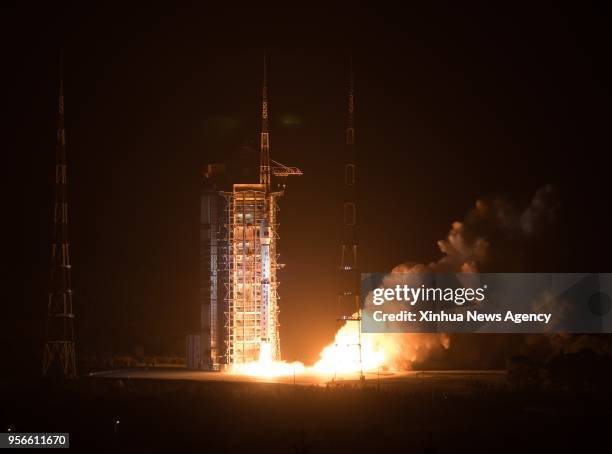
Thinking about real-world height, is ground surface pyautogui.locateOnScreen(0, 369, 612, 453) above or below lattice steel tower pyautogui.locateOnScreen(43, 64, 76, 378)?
below

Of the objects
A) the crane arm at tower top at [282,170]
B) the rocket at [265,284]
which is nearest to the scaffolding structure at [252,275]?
the rocket at [265,284]

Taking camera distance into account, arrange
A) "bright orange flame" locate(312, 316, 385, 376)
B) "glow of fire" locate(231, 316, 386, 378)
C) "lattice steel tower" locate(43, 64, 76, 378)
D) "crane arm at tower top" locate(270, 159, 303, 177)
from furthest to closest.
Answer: "crane arm at tower top" locate(270, 159, 303, 177) → "bright orange flame" locate(312, 316, 385, 376) → "glow of fire" locate(231, 316, 386, 378) → "lattice steel tower" locate(43, 64, 76, 378)

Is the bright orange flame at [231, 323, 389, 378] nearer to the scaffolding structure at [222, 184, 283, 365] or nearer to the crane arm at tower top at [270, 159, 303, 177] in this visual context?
the scaffolding structure at [222, 184, 283, 365]

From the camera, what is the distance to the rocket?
50375mm

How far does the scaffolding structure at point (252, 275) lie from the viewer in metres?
50.5

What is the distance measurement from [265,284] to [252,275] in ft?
2.47

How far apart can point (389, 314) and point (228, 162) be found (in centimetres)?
1024

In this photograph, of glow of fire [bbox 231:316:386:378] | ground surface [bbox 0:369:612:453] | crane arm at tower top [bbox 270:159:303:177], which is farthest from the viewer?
crane arm at tower top [bbox 270:159:303:177]

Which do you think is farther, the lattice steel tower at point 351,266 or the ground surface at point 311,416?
the lattice steel tower at point 351,266

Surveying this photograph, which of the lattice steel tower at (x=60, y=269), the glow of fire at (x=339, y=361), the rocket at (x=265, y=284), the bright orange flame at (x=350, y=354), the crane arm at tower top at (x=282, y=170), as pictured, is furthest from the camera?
the crane arm at tower top at (x=282, y=170)

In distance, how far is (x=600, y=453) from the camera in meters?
29.6

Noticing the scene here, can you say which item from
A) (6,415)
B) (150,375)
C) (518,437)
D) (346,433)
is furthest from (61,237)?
(518,437)

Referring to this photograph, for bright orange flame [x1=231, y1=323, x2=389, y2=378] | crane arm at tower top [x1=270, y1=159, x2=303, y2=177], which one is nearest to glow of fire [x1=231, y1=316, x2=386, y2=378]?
bright orange flame [x1=231, y1=323, x2=389, y2=378]

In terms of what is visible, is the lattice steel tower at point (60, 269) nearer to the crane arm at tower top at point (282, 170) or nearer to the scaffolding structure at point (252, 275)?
the scaffolding structure at point (252, 275)
